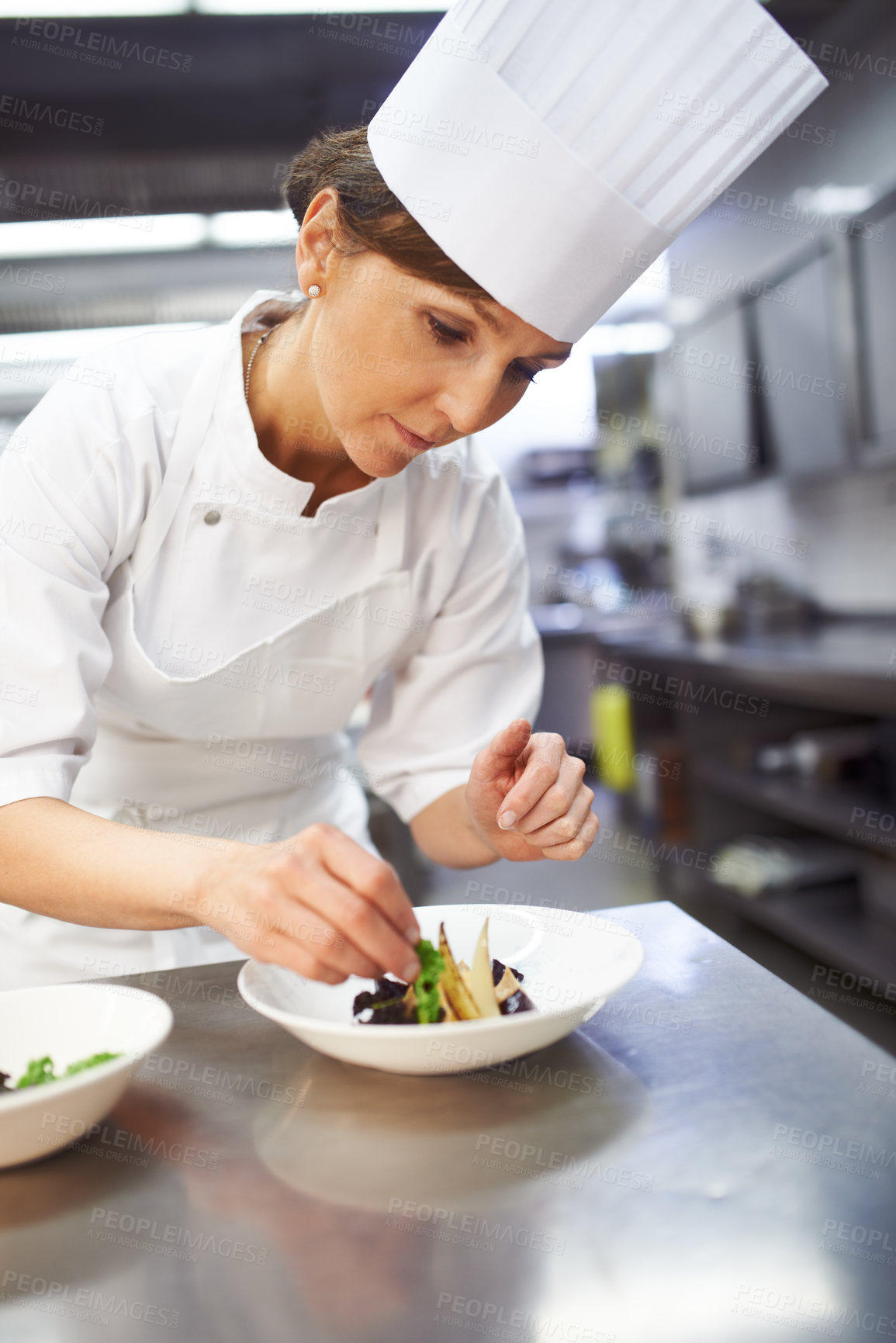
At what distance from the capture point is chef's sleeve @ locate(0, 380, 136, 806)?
1.02 meters

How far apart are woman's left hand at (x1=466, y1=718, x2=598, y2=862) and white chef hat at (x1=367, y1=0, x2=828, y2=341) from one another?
1.33 feet

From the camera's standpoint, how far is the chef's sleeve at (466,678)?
142 cm

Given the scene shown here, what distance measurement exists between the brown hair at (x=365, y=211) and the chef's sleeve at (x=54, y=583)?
13.1 inches

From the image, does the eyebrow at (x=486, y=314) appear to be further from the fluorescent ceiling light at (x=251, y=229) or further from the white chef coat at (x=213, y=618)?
the fluorescent ceiling light at (x=251, y=229)

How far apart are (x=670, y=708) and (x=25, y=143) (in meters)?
3.23

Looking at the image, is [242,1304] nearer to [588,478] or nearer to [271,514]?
[271,514]

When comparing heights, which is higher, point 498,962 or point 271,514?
point 271,514

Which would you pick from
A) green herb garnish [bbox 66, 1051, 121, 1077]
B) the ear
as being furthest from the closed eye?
green herb garnish [bbox 66, 1051, 121, 1077]

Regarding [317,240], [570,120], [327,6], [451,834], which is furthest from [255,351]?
[327,6]

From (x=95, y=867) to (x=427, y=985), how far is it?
33 centimetres

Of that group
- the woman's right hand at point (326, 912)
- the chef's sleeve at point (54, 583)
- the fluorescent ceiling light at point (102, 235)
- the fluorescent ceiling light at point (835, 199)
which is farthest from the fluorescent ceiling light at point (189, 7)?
the woman's right hand at point (326, 912)

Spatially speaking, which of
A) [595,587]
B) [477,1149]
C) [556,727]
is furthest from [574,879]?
[477,1149]

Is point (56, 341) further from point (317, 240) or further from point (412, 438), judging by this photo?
point (412, 438)

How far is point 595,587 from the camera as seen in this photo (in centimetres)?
690
